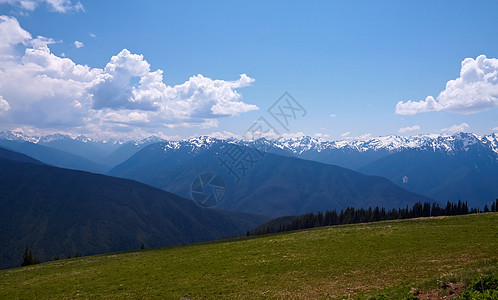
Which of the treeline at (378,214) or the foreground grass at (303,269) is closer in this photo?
the foreground grass at (303,269)

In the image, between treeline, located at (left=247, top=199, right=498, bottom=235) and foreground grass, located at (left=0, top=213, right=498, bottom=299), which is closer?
foreground grass, located at (left=0, top=213, right=498, bottom=299)

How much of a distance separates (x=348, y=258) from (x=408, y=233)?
45.2ft

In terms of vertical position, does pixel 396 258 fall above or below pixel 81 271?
above

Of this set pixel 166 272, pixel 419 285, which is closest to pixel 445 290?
pixel 419 285

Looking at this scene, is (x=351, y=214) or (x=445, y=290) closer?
(x=445, y=290)

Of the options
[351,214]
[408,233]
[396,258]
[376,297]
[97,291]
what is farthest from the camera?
[351,214]

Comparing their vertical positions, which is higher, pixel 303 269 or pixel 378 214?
pixel 303 269

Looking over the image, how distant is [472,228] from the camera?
38469 mm

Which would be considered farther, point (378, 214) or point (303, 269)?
point (378, 214)

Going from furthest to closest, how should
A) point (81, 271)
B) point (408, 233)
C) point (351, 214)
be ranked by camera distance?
point (351, 214)
point (81, 271)
point (408, 233)

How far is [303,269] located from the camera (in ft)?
105

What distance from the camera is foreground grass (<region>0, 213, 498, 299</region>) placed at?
2572 centimetres

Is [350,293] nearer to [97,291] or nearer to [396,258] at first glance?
[396,258]

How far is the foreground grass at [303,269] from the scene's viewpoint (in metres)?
25.7
